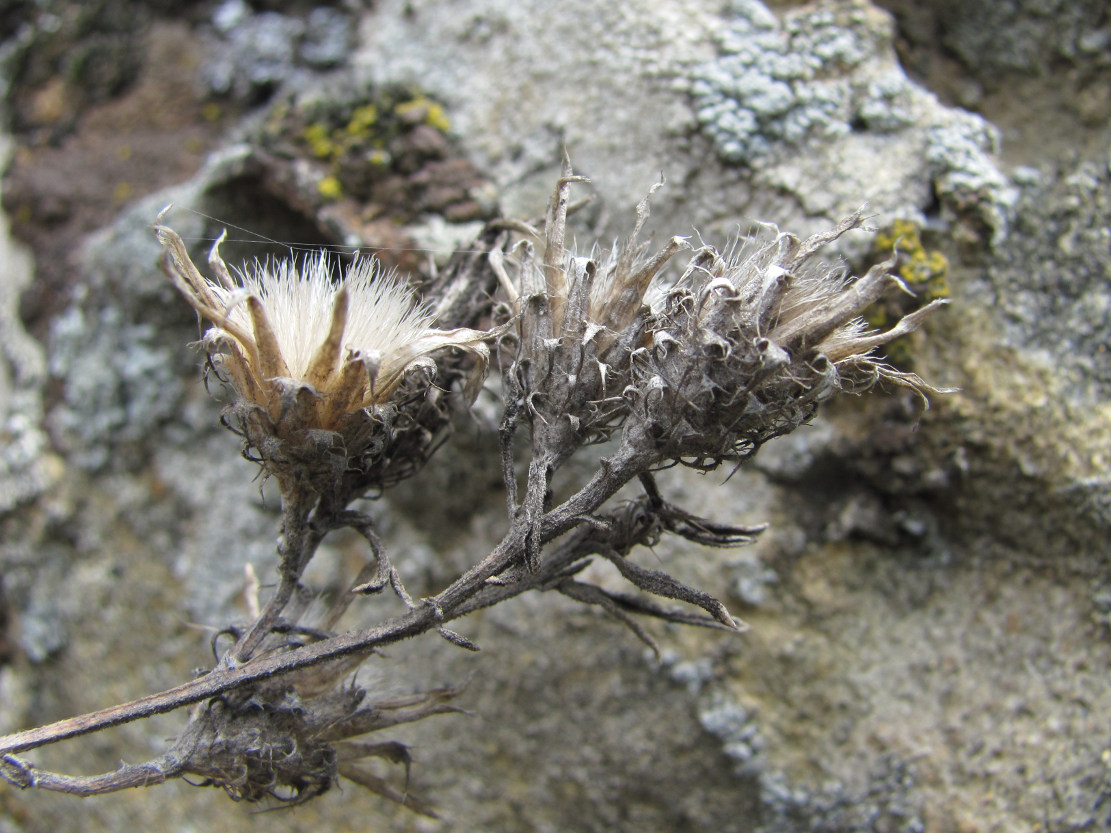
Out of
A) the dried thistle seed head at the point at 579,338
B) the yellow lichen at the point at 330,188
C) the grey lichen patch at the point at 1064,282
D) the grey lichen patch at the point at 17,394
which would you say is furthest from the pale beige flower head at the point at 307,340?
the grey lichen patch at the point at 17,394

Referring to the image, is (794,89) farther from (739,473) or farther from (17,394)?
(17,394)

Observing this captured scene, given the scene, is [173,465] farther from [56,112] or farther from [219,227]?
[56,112]

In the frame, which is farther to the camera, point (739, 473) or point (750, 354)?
point (739, 473)

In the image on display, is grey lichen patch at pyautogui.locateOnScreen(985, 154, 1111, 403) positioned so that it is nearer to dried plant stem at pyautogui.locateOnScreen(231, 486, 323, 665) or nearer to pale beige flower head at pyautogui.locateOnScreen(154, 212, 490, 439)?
pale beige flower head at pyautogui.locateOnScreen(154, 212, 490, 439)

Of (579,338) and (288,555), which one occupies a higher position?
(579,338)

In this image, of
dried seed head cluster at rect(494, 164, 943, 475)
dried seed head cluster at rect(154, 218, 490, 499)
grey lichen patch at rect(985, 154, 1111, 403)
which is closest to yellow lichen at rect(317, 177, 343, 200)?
dried seed head cluster at rect(154, 218, 490, 499)

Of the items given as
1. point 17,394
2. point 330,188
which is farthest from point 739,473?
point 17,394

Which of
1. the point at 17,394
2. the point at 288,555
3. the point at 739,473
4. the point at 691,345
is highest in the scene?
the point at 691,345

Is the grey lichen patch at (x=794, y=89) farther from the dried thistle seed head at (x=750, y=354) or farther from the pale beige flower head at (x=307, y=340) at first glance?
the pale beige flower head at (x=307, y=340)
